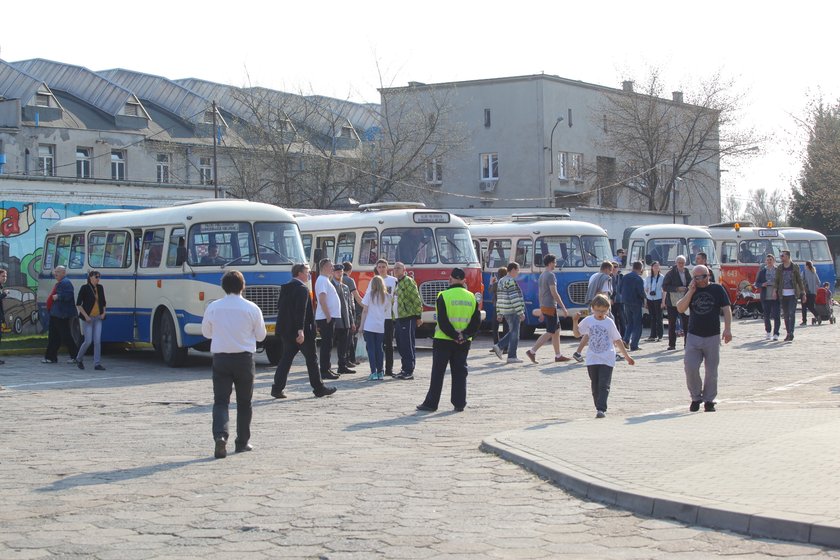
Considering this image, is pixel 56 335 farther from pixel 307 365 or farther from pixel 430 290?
pixel 307 365

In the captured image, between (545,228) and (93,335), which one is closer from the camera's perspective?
(93,335)

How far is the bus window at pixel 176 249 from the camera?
2122 centimetres

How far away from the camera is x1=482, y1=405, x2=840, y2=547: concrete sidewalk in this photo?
7.68 meters

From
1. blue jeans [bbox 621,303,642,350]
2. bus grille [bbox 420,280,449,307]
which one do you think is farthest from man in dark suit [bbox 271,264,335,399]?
blue jeans [bbox 621,303,642,350]

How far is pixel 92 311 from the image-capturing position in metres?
21.1

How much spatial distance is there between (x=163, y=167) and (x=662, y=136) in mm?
27765

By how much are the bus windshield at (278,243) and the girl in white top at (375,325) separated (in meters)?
3.15

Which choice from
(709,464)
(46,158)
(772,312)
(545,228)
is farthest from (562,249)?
(46,158)

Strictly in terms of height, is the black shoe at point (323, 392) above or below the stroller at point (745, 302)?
below

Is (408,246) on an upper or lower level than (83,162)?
lower

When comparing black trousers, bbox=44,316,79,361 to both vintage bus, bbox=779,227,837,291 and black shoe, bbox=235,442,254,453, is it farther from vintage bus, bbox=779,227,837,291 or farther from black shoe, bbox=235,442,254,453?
vintage bus, bbox=779,227,837,291

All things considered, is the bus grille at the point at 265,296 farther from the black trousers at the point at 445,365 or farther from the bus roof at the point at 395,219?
the black trousers at the point at 445,365

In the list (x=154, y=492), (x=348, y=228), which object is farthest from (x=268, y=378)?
(x=154, y=492)

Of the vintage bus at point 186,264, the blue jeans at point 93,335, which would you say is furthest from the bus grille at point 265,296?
the blue jeans at point 93,335
